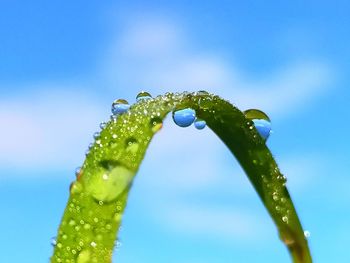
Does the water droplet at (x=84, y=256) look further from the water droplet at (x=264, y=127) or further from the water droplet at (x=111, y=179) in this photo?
the water droplet at (x=264, y=127)

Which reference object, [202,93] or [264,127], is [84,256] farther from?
[264,127]

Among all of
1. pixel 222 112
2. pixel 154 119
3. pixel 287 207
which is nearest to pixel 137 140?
pixel 154 119

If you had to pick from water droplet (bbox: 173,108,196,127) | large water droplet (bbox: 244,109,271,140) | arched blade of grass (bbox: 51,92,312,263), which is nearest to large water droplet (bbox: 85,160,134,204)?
arched blade of grass (bbox: 51,92,312,263)

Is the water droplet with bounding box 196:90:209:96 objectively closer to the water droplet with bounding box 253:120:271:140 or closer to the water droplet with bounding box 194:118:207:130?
the water droplet with bounding box 194:118:207:130

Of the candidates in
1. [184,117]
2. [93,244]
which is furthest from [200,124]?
[93,244]

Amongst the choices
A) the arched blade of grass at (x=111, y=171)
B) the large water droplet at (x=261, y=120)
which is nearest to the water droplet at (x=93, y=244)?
the arched blade of grass at (x=111, y=171)

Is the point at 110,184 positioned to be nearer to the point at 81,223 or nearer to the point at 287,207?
the point at 81,223
